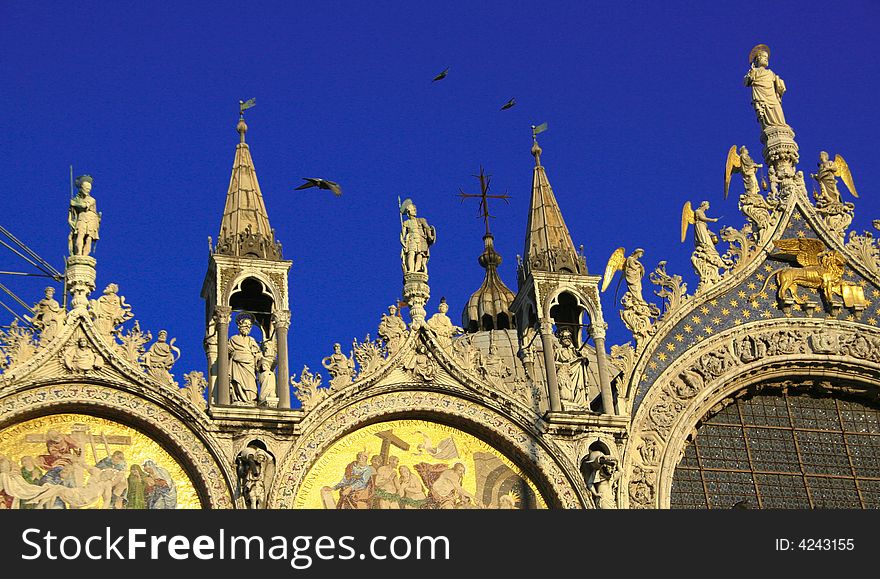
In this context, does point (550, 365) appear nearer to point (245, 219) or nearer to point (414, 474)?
point (414, 474)

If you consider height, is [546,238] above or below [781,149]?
below

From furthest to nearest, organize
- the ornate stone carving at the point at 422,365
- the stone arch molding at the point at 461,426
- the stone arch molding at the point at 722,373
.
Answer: the stone arch molding at the point at 722,373 → the ornate stone carving at the point at 422,365 → the stone arch molding at the point at 461,426

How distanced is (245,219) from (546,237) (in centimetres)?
410

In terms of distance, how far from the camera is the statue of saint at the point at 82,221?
79.2 ft

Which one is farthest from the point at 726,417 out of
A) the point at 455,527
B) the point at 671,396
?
the point at 455,527

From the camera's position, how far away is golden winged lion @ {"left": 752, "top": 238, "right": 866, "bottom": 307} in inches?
1053

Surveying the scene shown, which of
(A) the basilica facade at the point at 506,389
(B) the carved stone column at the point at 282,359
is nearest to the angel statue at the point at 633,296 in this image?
(A) the basilica facade at the point at 506,389

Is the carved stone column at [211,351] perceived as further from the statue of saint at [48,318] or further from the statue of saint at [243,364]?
the statue of saint at [48,318]

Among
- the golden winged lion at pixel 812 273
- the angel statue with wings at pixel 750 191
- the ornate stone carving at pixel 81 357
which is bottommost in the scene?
the ornate stone carving at pixel 81 357

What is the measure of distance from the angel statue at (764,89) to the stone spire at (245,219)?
784cm

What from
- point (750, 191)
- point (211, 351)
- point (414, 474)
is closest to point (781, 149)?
point (750, 191)

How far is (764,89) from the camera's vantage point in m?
28.8

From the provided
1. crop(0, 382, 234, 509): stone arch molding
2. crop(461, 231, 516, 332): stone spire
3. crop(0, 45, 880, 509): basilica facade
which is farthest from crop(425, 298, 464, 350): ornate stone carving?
crop(461, 231, 516, 332): stone spire

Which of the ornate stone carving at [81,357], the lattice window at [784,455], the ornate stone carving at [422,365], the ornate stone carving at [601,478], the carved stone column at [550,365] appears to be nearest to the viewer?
the ornate stone carving at [81,357]
